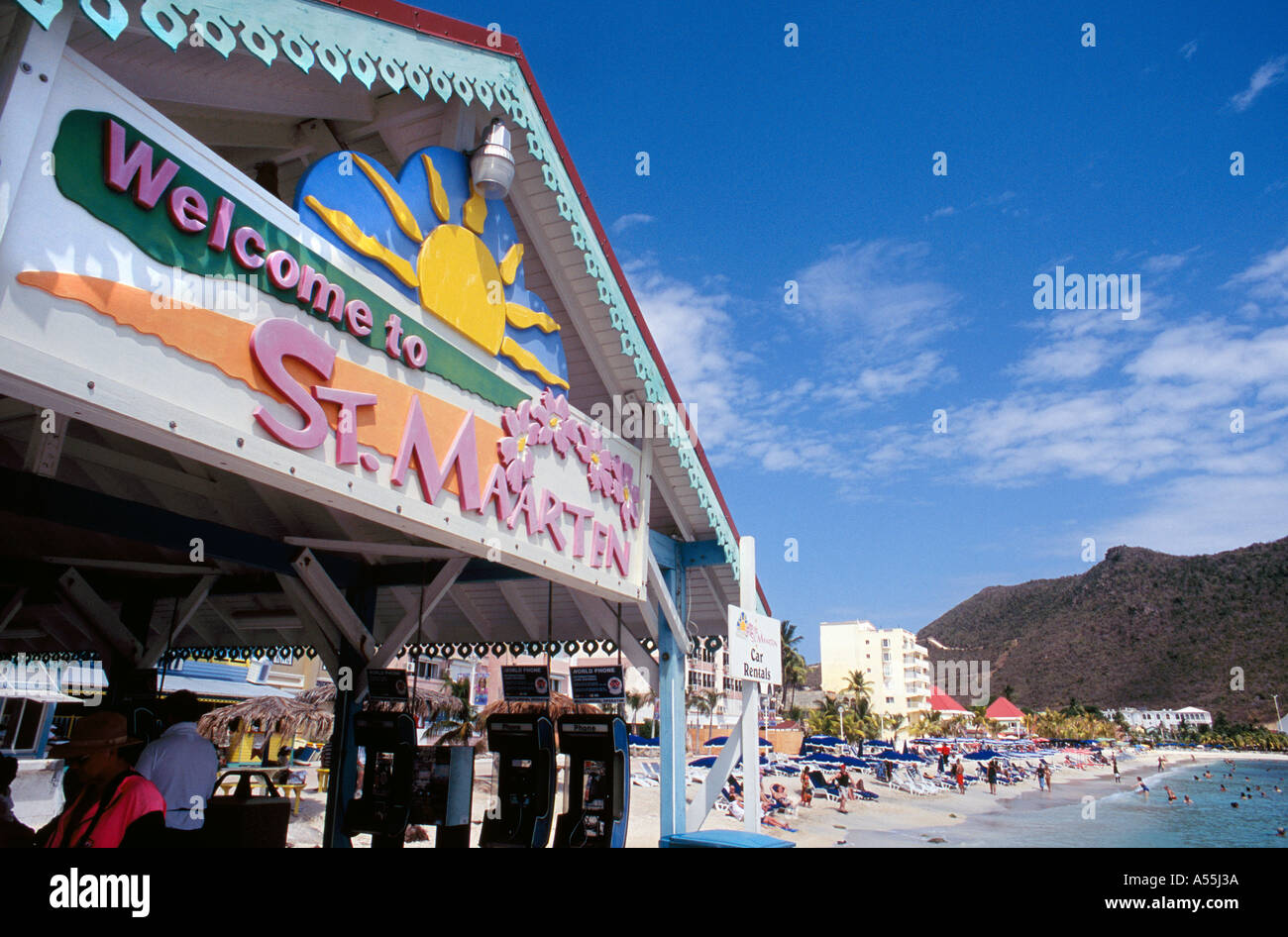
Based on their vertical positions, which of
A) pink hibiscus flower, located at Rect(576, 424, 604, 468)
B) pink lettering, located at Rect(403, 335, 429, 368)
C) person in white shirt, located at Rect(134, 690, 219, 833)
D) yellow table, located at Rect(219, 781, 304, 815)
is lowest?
yellow table, located at Rect(219, 781, 304, 815)

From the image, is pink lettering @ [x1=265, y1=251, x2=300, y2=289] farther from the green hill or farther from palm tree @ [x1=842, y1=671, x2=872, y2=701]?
the green hill

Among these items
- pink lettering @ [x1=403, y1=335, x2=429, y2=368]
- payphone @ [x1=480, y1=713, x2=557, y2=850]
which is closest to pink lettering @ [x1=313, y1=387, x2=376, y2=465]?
pink lettering @ [x1=403, y1=335, x2=429, y2=368]

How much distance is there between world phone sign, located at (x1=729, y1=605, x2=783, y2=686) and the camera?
6.50 m

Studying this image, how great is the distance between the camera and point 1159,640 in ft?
526

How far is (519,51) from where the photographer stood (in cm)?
528

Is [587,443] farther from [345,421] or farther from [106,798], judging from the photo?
[106,798]

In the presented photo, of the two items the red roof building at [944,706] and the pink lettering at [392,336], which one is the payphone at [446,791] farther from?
the red roof building at [944,706]

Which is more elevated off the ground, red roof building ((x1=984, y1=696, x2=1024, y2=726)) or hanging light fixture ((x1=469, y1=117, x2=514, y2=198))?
hanging light fixture ((x1=469, y1=117, x2=514, y2=198))

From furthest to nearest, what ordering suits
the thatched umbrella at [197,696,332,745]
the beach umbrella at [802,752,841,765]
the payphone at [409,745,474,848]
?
the beach umbrella at [802,752,841,765] < the thatched umbrella at [197,696,332,745] < the payphone at [409,745,474,848]

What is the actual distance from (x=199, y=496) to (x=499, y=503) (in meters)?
3.87

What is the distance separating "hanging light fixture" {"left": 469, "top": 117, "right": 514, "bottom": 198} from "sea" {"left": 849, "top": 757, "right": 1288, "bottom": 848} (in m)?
21.9

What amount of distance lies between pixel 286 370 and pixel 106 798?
1.86 metres

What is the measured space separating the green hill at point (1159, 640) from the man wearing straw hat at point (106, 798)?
156245 millimetres
